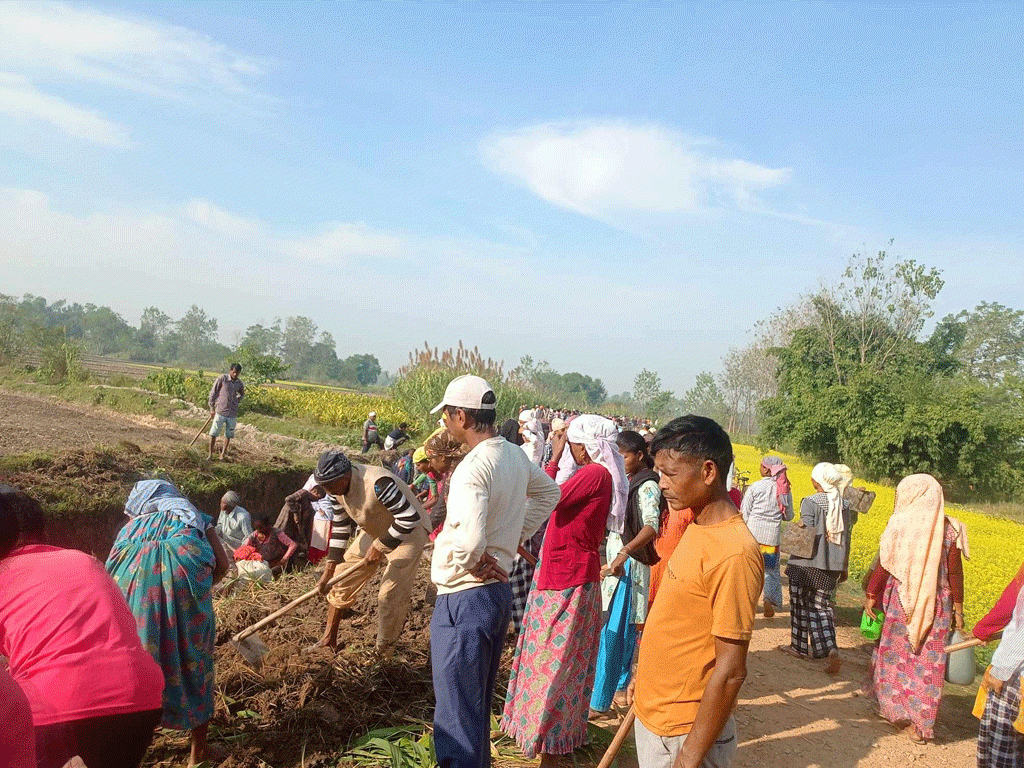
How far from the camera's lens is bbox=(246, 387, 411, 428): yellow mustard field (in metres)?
25.1

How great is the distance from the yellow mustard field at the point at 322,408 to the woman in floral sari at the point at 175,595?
63.6ft

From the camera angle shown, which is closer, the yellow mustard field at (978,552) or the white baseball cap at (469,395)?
the white baseball cap at (469,395)

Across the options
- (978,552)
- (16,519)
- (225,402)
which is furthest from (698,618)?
(225,402)

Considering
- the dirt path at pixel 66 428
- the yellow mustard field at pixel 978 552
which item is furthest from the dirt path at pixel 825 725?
the dirt path at pixel 66 428

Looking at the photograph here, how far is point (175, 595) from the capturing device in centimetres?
345

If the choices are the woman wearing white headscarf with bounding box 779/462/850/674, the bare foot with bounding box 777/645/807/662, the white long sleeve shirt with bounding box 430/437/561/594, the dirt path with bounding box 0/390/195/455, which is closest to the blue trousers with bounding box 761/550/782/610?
the bare foot with bounding box 777/645/807/662

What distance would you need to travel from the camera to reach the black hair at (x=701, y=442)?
87.7 inches

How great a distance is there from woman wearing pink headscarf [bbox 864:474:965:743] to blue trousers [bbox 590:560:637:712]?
1849mm

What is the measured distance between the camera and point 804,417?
1051 inches

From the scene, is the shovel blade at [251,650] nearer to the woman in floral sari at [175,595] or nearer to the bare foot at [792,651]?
the woman in floral sari at [175,595]

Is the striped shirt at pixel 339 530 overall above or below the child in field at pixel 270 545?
above

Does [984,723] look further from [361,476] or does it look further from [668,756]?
[361,476]

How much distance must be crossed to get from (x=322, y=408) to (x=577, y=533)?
23648mm

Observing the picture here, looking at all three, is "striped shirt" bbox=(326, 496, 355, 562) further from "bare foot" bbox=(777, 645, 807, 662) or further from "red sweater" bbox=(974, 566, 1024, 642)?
"bare foot" bbox=(777, 645, 807, 662)
